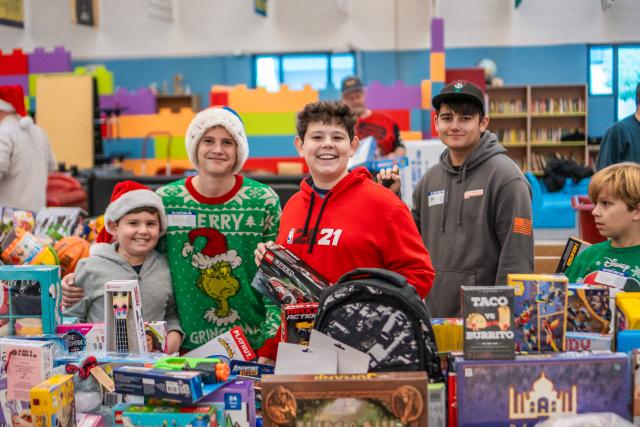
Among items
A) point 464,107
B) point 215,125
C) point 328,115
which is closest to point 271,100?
point 464,107

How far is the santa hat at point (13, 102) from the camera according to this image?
4957 mm

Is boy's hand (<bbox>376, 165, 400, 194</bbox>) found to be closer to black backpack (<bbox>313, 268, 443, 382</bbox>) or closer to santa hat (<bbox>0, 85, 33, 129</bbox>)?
black backpack (<bbox>313, 268, 443, 382</bbox>)

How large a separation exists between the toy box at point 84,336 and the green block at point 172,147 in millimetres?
9952

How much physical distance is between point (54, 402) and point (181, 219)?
1049 mm

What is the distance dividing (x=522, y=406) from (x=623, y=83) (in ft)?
10.4

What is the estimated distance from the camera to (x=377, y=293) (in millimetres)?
1702

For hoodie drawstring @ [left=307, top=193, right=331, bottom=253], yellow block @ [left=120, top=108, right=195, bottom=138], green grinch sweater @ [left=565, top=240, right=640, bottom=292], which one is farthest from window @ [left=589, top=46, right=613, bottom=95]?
yellow block @ [left=120, top=108, right=195, bottom=138]

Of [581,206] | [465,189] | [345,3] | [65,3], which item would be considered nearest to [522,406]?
[465,189]

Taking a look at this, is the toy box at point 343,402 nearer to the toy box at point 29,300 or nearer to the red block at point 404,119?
the toy box at point 29,300

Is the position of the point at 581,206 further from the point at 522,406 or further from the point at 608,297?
the point at 522,406

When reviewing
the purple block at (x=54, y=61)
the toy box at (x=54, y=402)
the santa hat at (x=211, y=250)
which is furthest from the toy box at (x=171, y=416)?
the purple block at (x=54, y=61)

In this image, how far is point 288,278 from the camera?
2113mm

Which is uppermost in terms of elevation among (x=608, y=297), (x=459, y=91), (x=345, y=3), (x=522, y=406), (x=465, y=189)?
(x=345, y=3)

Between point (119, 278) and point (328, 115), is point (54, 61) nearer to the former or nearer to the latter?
point (119, 278)
